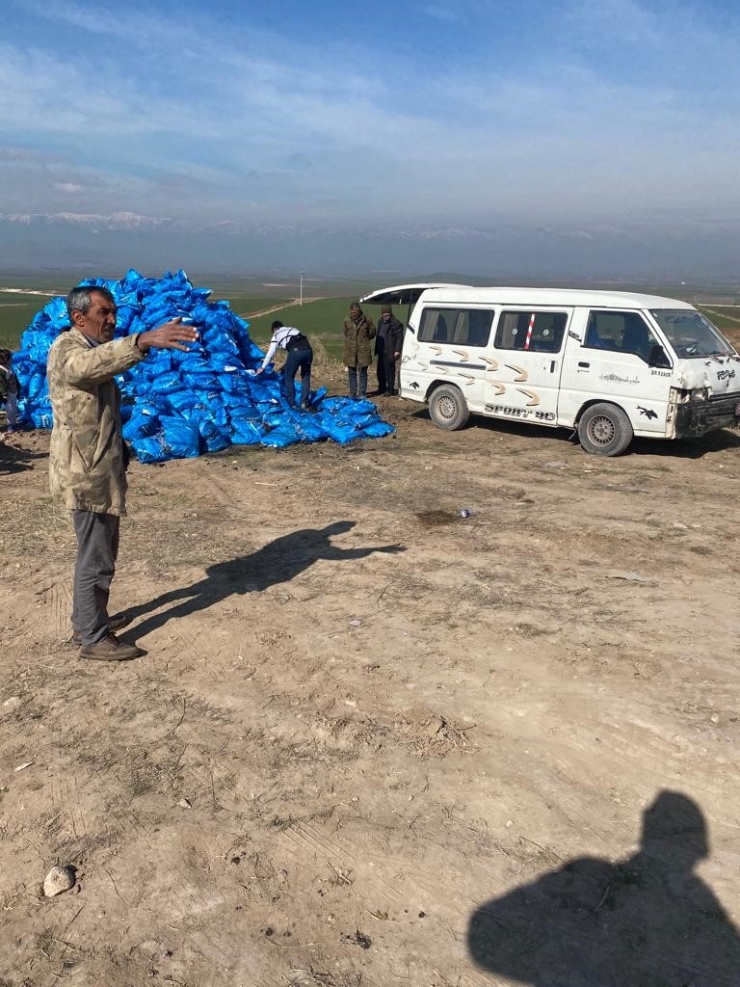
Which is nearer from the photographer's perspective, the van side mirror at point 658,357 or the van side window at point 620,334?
the van side mirror at point 658,357

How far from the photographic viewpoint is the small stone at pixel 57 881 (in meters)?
2.95

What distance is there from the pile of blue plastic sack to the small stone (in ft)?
24.6

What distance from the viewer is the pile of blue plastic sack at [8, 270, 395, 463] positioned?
10602 millimetres

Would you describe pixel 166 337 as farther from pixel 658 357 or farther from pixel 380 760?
pixel 658 357

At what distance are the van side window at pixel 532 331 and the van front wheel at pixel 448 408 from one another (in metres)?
1.08

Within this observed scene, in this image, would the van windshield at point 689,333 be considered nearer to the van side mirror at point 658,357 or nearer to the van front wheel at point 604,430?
the van side mirror at point 658,357

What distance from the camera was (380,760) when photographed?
12.3 feet

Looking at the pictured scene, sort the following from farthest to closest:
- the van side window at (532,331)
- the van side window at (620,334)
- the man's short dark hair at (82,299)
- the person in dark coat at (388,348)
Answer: the person in dark coat at (388,348) → the van side window at (532,331) → the van side window at (620,334) → the man's short dark hair at (82,299)

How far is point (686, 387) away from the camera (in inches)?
360

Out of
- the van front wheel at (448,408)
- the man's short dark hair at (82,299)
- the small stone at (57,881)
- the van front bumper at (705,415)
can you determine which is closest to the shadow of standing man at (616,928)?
the small stone at (57,881)

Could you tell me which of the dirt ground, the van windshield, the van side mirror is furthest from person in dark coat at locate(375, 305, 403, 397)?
the dirt ground

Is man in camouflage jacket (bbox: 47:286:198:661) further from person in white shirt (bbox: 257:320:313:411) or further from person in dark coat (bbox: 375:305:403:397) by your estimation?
person in dark coat (bbox: 375:305:403:397)

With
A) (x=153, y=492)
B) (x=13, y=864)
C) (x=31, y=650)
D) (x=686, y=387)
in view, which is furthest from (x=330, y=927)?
(x=686, y=387)

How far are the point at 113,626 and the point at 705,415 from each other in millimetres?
7570
